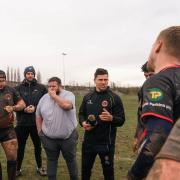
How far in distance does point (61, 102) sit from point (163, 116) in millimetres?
4601

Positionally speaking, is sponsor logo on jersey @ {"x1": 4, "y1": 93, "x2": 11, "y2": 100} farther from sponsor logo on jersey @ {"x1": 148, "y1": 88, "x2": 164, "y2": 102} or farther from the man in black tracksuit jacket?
sponsor logo on jersey @ {"x1": 148, "y1": 88, "x2": 164, "y2": 102}

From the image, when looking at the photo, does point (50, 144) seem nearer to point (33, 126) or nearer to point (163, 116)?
point (33, 126)

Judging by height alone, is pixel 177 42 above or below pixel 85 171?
above

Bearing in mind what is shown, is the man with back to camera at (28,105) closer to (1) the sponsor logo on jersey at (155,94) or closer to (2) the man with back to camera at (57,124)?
(2) the man with back to camera at (57,124)

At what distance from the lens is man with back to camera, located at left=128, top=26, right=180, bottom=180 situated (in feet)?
7.64

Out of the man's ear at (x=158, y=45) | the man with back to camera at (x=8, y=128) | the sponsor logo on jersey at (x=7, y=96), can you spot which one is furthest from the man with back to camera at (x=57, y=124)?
the man's ear at (x=158, y=45)

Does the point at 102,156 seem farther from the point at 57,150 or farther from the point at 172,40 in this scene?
the point at 172,40

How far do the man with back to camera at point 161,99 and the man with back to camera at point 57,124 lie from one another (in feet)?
14.5

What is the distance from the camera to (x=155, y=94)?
2.40 meters

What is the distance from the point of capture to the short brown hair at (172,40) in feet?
7.92

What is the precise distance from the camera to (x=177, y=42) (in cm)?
241

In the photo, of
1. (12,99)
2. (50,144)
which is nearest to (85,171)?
(50,144)

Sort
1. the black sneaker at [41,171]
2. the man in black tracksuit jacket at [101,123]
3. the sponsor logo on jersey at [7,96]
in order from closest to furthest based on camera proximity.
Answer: the man in black tracksuit jacket at [101,123] → the sponsor logo on jersey at [7,96] → the black sneaker at [41,171]

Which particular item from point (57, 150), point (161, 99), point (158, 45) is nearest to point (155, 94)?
point (161, 99)
